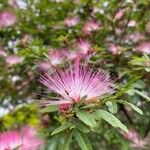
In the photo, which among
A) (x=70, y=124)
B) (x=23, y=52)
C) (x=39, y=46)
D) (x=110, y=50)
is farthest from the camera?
(x=110, y=50)

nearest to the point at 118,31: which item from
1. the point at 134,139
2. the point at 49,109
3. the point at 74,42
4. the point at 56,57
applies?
the point at 74,42

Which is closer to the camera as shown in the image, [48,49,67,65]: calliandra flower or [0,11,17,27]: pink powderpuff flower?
[48,49,67,65]: calliandra flower

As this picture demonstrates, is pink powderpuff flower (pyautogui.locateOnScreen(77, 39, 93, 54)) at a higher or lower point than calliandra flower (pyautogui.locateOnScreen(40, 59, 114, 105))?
higher

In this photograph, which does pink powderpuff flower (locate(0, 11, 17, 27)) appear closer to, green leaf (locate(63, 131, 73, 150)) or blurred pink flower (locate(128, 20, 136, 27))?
blurred pink flower (locate(128, 20, 136, 27))

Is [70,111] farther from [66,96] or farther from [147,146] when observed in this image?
[147,146]

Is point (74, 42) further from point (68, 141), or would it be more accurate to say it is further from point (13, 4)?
point (68, 141)

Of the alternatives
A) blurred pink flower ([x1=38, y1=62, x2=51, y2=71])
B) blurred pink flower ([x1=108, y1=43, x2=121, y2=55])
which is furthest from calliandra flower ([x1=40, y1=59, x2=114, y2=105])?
blurred pink flower ([x1=108, y1=43, x2=121, y2=55])

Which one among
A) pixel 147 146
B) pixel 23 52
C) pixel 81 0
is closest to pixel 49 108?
pixel 23 52
